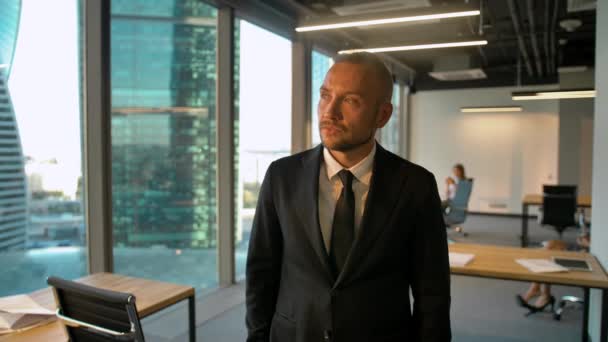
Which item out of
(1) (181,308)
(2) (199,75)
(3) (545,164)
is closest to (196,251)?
(1) (181,308)

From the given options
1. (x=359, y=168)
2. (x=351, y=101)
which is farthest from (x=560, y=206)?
(x=351, y=101)

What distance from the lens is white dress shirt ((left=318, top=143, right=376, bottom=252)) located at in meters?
1.23

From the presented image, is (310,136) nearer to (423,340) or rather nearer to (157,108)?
(157,108)

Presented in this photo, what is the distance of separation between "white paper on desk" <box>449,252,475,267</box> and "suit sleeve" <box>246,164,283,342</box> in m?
1.80

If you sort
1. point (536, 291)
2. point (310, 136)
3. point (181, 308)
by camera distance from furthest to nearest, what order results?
point (310, 136), point (536, 291), point (181, 308)

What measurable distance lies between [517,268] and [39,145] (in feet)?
10.2

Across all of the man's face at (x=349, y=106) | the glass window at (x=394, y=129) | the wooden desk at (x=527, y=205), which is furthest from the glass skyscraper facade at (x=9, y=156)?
the glass window at (x=394, y=129)

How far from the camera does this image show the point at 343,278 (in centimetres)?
115

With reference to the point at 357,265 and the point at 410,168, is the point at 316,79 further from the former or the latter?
the point at 357,265

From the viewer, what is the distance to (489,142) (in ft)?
35.1

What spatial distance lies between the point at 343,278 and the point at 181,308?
3288 millimetres

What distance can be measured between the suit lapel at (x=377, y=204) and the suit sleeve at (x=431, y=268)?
87 millimetres

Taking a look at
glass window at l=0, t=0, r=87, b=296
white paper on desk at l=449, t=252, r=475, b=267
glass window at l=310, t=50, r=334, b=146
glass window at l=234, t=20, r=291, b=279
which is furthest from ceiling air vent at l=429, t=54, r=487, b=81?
glass window at l=0, t=0, r=87, b=296

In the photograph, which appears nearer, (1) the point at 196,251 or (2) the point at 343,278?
(2) the point at 343,278
